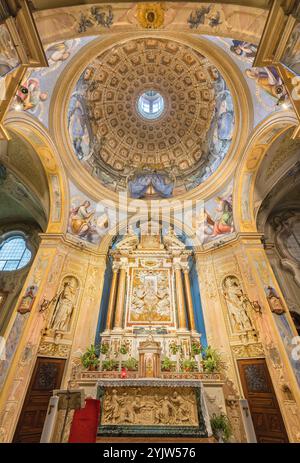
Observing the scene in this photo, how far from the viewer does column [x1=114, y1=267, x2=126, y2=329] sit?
1055 cm

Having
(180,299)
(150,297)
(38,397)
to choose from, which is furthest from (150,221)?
(38,397)

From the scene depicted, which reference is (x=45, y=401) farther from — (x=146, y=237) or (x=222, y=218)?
(x=222, y=218)

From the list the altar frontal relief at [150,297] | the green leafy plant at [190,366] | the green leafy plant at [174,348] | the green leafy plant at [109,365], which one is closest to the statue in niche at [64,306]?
the green leafy plant at [109,365]

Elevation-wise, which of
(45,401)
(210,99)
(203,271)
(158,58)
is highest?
(158,58)

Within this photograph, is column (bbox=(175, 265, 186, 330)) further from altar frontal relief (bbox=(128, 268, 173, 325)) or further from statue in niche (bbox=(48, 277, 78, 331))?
statue in niche (bbox=(48, 277, 78, 331))

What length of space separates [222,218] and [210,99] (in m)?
7.37

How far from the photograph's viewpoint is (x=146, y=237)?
543 inches

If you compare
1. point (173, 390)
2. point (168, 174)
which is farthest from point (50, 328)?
point (168, 174)

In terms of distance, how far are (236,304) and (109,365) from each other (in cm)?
592

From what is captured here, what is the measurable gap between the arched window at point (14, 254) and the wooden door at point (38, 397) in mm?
6395

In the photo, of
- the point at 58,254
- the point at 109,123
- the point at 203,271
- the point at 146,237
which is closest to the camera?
the point at 58,254

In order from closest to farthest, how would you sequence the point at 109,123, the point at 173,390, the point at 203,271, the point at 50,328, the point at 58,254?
the point at 173,390 < the point at 50,328 < the point at 58,254 < the point at 203,271 < the point at 109,123

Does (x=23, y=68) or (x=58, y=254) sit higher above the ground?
(x=23, y=68)

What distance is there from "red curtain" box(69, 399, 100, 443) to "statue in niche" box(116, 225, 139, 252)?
8.66 m
